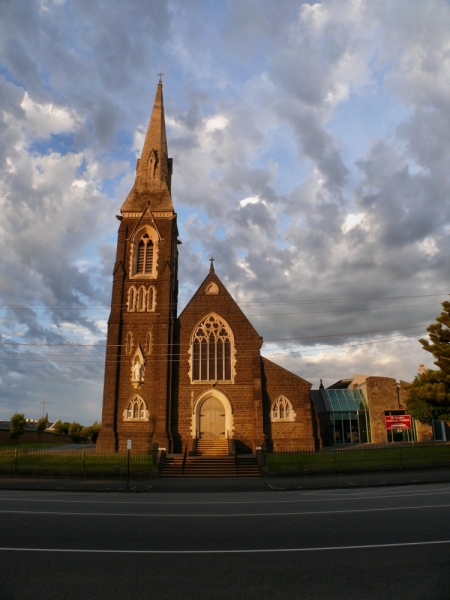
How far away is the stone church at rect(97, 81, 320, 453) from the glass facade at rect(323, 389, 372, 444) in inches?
384

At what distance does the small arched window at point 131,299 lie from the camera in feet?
105

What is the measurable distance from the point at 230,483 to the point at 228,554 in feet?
46.7

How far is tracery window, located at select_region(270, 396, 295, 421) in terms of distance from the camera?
1200 inches

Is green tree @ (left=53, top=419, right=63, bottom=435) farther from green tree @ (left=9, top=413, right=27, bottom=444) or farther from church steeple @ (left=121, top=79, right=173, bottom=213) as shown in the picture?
church steeple @ (left=121, top=79, right=173, bottom=213)

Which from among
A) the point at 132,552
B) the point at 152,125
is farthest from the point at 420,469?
the point at 152,125

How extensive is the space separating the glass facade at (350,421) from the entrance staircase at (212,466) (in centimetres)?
1471

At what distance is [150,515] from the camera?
1015cm

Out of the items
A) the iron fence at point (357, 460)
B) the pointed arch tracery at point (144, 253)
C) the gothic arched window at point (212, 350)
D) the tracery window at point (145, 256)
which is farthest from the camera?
the tracery window at point (145, 256)

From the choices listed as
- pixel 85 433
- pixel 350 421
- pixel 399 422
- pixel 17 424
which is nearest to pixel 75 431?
pixel 85 433

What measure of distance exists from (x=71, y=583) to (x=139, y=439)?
80.7 ft

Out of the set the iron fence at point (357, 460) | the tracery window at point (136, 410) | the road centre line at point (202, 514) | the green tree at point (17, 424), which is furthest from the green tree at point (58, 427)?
the road centre line at point (202, 514)

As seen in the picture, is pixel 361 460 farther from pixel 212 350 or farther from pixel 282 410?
pixel 212 350

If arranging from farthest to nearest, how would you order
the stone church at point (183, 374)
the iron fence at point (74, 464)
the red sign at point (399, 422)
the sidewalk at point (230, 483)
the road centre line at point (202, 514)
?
1. the stone church at point (183, 374)
2. the red sign at point (399, 422)
3. the iron fence at point (74, 464)
4. the sidewalk at point (230, 483)
5. the road centre line at point (202, 514)

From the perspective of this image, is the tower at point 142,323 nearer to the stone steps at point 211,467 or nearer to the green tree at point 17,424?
the stone steps at point 211,467
